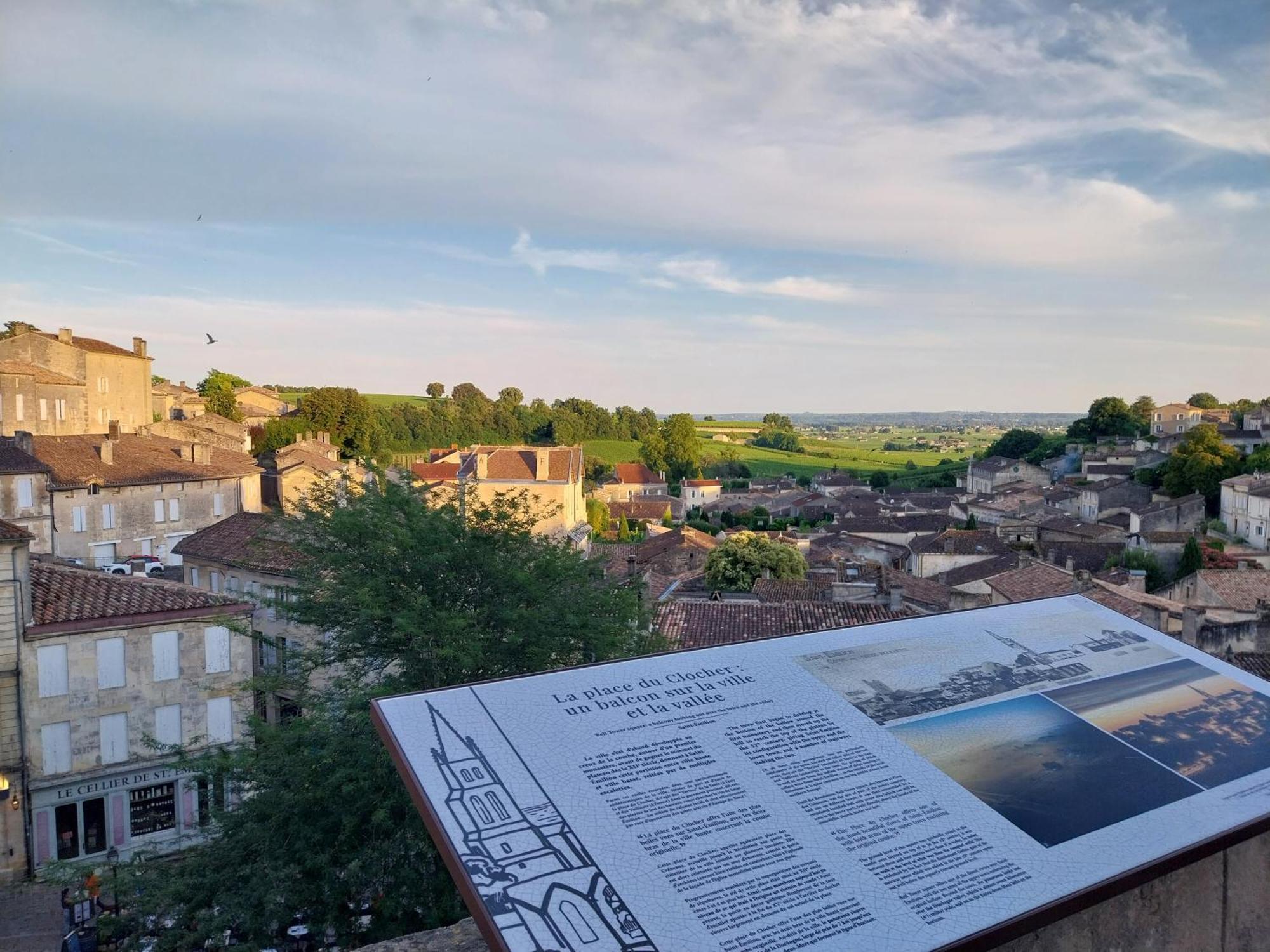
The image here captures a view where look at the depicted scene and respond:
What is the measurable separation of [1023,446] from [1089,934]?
104m

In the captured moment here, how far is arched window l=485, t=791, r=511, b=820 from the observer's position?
3508 mm

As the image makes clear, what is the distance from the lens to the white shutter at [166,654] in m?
17.3

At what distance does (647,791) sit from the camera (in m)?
3.76

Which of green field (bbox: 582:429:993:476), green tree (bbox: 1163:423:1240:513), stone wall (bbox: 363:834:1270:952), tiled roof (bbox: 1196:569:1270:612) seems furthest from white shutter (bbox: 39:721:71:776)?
green field (bbox: 582:429:993:476)

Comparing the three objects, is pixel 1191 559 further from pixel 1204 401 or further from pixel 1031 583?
pixel 1204 401

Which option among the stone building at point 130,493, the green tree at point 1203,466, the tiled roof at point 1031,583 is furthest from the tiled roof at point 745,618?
the green tree at point 1203,466

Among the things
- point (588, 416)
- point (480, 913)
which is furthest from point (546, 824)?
point (588, 416)

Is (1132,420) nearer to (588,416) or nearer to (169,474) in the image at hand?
(588,416)

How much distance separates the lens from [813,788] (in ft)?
13.1

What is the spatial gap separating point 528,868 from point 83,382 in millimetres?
53365

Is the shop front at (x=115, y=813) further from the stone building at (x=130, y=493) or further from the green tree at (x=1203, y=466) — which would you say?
the green tree at (x=1203, y=466)

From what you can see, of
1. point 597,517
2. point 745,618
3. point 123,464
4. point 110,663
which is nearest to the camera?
point 110,663

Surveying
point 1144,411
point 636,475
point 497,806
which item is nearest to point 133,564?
point 497,806

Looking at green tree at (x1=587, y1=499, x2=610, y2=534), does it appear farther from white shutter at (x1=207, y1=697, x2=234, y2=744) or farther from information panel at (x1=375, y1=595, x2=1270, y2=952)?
information panel at (x1=375, y1=595, x2=1270, y2=952)
